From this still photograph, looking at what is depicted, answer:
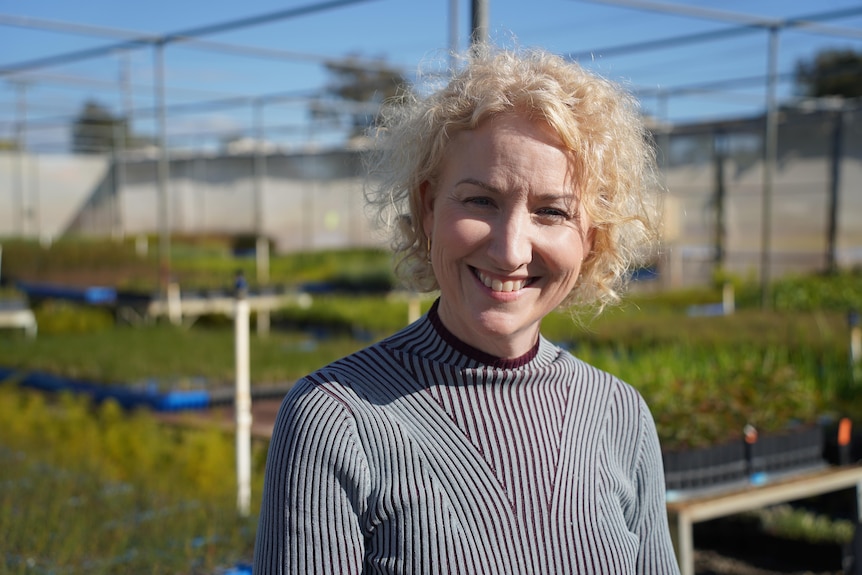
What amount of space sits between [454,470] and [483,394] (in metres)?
0.12

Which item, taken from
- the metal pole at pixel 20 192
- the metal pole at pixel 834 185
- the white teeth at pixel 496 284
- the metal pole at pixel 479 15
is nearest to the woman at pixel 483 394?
the white teeth at pixel 496 284

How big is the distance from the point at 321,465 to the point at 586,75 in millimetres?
645

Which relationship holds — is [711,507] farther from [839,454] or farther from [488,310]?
[488,310]

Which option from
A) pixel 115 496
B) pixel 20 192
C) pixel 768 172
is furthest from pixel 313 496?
pixel 20 192

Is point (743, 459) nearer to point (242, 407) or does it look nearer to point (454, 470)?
point (242, 407)

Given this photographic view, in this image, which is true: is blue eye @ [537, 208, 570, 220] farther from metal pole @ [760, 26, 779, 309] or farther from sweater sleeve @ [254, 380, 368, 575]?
metal pole @ [760, 26, 779, 309]

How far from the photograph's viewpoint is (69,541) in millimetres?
2525

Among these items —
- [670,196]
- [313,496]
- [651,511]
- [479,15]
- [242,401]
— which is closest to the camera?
[313,496]

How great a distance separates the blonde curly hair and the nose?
0.11 meters

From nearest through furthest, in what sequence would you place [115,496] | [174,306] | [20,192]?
1. [115,496]
2. [174,306]
3. [20,192]

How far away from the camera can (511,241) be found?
3.89 ft

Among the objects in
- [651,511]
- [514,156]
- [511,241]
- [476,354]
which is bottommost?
[651,511]

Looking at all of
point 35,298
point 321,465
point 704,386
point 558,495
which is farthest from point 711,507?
point 35,298

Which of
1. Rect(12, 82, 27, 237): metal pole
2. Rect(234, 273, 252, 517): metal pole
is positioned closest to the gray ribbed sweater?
Rect(234, 273, 252, 517): metal pole
